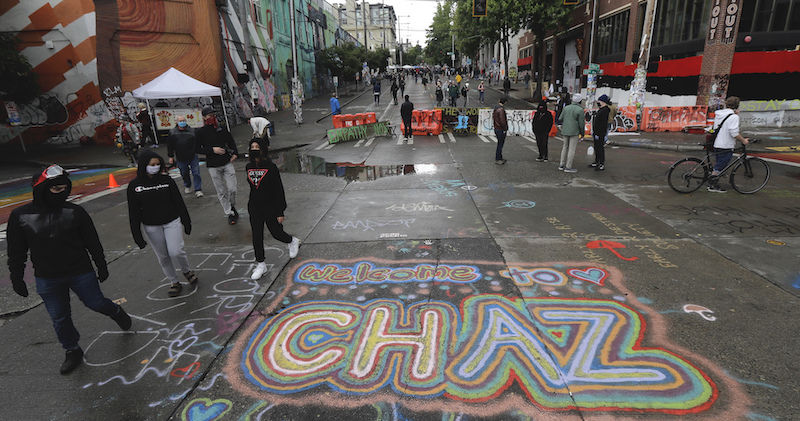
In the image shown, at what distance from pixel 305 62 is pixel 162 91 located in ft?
97.6

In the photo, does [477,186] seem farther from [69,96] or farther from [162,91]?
[69,96]

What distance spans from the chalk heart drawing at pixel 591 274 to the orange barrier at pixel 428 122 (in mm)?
13448

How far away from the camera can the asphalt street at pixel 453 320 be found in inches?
118

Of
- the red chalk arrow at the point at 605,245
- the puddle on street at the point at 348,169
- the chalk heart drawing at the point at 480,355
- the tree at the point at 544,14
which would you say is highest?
the tree at the point at 544,14

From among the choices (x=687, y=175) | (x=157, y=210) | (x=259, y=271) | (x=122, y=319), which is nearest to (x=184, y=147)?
(x=157, y=210)

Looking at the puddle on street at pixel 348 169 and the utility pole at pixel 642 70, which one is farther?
the utility pole at pixel 642 70

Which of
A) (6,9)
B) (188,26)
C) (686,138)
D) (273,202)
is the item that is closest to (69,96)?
(6,9)

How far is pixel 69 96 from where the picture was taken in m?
18.0

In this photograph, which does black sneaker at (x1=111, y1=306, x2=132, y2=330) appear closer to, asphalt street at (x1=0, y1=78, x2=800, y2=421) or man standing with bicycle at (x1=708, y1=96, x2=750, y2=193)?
asphalt street at (x1=0, y1=78, x2=800, y2=421)

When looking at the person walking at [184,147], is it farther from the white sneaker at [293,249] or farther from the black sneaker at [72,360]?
the black sneaker at [72,360]

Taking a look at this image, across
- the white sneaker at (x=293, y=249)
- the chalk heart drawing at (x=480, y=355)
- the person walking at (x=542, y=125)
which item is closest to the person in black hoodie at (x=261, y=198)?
the white sneaker at (x=293, y=249)

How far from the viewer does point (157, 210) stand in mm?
4422

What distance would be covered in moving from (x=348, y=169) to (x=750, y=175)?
9.03 meters

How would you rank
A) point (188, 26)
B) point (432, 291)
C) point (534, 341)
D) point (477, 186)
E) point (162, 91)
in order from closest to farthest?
point (534, 341)
point (432, 291)
point (477, 186)
point (162, 91)
point (188, 26)
